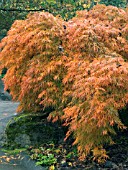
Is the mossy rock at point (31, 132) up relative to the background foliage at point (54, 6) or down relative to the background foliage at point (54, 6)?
down

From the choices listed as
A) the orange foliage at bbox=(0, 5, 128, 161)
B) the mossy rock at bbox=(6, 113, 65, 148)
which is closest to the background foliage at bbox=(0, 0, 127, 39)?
the orange foliage at bbox=(0, 5, 128, 161)

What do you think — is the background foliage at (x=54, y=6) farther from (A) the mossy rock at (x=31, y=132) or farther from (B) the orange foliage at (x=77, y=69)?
(A) the mossy rock at (x=31, y=132)

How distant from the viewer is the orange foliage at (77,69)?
11.8 feet

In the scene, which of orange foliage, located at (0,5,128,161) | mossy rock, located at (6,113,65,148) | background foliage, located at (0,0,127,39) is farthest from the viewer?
background foliage, located at (0,0,127,39)

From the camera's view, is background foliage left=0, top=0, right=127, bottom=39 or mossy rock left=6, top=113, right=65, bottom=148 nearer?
mossy rock left=6, top=113, right=65, bottom=148

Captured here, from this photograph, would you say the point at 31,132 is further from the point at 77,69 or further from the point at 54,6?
the point at 54,6

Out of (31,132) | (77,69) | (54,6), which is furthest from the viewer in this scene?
(54,6)

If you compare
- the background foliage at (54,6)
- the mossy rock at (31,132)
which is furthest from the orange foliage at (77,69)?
the background foliage at (54,6)

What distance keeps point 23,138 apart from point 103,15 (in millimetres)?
2358

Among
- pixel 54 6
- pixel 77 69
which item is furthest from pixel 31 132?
pixel 54 6

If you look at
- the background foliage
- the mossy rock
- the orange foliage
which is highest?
the background foliage

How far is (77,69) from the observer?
410 centimetres

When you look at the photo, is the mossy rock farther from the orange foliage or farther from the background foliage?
the background foliage

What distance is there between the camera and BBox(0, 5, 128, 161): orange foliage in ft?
11.8
